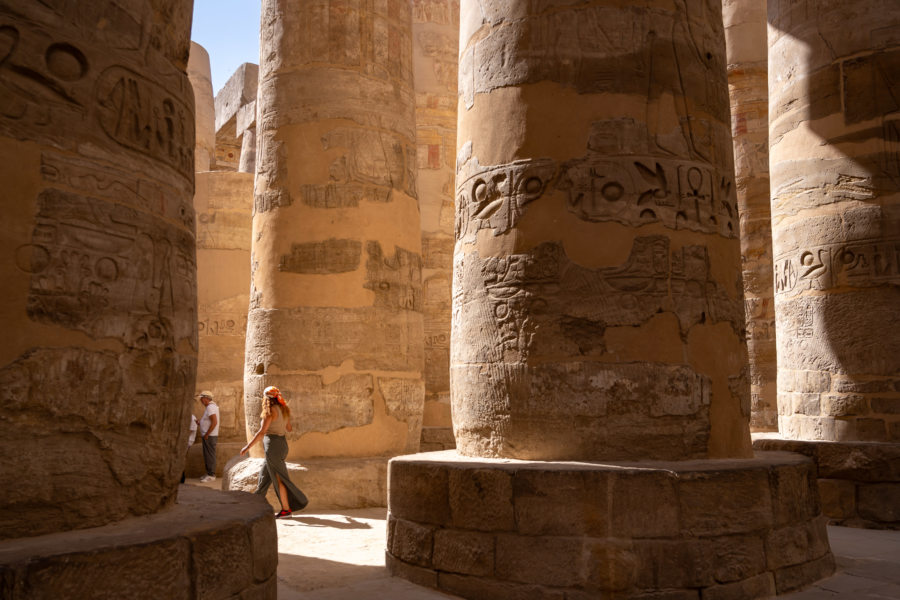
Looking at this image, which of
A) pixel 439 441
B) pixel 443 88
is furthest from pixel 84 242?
pixel 443 88

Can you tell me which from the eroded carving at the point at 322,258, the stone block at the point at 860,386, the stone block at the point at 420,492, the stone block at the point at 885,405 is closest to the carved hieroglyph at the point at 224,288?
the eroded carving at the point at 322,258

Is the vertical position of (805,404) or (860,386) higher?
(860,386)

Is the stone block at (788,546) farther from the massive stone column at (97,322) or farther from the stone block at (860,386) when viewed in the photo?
the massive stone column at (97,322)

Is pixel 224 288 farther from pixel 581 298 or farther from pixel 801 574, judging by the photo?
pixel 801 574

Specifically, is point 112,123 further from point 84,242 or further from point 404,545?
point 404,545

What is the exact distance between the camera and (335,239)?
7777 millimetres

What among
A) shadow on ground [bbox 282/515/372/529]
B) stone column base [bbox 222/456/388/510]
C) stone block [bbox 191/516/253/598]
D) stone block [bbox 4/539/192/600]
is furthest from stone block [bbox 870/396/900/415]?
stone block [bbox 4/539/192/600]

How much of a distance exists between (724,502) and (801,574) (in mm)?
697

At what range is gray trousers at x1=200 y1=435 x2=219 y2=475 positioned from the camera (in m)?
10.2

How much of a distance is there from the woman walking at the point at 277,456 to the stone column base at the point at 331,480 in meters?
0.25

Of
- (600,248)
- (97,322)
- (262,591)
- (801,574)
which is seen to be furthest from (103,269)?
(801,574)

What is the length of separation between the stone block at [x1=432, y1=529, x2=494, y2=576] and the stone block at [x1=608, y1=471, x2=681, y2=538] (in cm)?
62

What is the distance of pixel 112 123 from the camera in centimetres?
276

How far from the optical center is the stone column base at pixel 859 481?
5.95 metres
